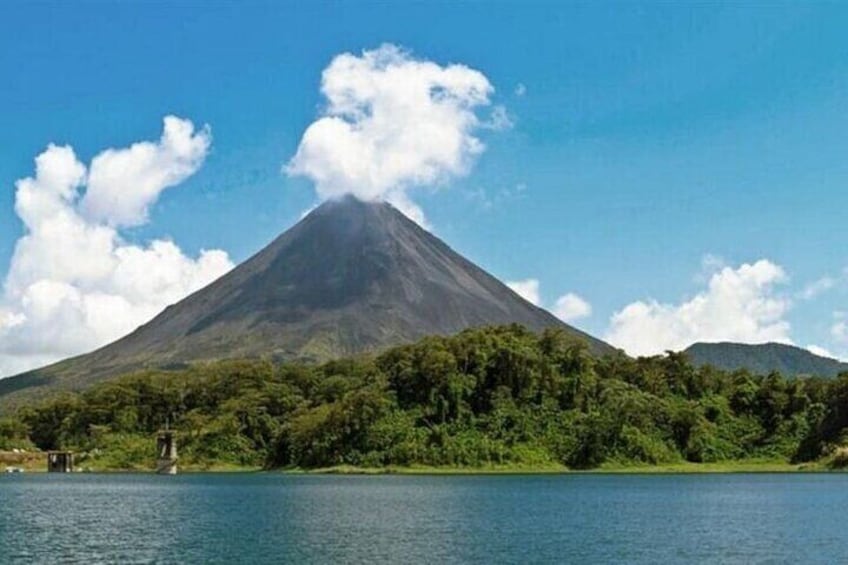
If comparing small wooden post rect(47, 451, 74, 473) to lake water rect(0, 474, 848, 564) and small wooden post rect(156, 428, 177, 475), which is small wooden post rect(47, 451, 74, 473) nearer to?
small wooden post rect(156, 428, 177, 475)

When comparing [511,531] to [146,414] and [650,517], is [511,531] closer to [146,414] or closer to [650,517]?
[650,517]

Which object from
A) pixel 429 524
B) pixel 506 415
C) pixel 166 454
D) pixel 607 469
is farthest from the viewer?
pixel 166 454

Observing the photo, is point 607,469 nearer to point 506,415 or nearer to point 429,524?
point 506,415

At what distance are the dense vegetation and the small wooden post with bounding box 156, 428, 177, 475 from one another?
13.3 ft

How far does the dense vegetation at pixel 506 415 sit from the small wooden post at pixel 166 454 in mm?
4056

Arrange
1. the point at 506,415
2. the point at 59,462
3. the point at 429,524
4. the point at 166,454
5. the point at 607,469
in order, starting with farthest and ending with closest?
the point at 59,462
the point at 166,454
the point at 506,415
the point at 607,469
the point at 429,524

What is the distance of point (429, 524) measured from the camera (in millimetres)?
52969

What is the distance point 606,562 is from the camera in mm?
38875

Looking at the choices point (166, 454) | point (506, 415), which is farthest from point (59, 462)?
point (506, 415)

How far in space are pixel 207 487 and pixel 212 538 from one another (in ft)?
170

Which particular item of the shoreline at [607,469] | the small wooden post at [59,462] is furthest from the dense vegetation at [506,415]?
the small wooden post at [59,462]

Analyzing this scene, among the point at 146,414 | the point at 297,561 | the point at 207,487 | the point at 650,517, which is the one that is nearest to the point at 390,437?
the point at 207,487

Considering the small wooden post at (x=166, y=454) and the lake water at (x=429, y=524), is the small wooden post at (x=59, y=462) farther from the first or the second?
the lake water at (x=429, y=524)

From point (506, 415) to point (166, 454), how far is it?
44.7m
